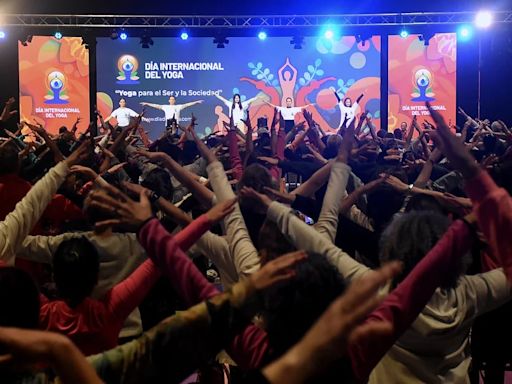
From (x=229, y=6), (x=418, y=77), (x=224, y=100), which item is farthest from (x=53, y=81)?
(x=418, y=77)

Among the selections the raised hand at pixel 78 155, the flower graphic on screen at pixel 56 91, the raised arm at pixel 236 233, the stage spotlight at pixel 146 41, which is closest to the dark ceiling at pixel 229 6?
the stage spotlight at pixel 146 41

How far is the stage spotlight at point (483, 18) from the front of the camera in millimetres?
10255

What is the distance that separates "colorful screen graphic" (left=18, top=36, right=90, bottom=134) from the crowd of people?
870cm

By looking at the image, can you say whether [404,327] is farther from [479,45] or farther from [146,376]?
[479,45]

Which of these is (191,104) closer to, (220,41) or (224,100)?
(224,100)

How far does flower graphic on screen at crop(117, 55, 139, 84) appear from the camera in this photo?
1162cm

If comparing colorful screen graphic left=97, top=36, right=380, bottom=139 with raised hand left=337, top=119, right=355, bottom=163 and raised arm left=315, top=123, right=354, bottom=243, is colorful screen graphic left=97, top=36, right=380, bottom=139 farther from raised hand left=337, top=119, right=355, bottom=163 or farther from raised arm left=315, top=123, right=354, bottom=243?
raised arm left=315, top=123, right=354, bottom=243

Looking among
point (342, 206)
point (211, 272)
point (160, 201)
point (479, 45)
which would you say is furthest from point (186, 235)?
point (479, 45)

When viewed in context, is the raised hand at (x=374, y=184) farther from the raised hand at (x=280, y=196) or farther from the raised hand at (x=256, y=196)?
the raised hand at (x=256, y=196)

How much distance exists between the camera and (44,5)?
38.7ft

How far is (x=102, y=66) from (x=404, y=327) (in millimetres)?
10842

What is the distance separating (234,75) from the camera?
1166cm

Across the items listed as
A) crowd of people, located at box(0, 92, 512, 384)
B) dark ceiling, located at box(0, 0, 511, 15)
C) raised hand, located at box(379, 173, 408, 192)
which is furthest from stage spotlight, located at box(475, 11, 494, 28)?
raised hand, located at box(379, 173, 408, 192)

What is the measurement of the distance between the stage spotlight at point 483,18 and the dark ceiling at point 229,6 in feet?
4.09
